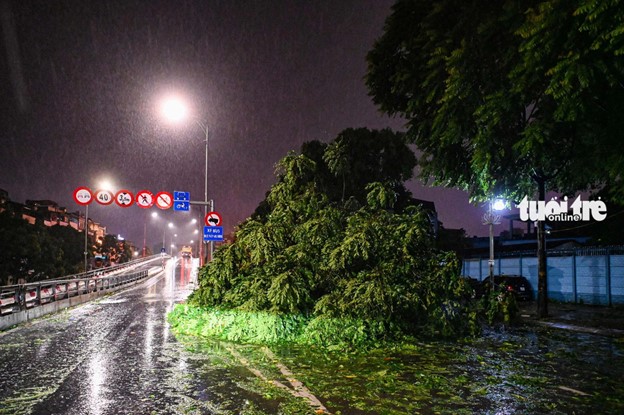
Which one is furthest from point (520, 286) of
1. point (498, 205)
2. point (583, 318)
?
point (583, 318)

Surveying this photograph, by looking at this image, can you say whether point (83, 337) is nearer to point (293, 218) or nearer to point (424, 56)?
point (293, 218)

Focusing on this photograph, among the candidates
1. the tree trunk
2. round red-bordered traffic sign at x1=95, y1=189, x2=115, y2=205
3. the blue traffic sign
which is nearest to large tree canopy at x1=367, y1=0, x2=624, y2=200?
the tree trunk

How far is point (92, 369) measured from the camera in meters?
9.28

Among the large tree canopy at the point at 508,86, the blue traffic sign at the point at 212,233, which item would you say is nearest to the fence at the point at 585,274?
the large tree canopy at the point at 508,86

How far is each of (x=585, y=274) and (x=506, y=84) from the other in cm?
1573

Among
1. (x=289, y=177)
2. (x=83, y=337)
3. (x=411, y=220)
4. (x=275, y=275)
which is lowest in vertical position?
(x=83, y=337)

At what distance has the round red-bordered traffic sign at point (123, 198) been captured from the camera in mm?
27406

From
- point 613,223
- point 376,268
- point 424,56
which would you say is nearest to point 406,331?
point 376,268

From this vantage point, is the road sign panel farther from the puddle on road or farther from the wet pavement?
the puddle on road

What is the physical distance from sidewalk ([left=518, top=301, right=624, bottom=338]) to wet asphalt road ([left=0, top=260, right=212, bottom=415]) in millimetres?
12836

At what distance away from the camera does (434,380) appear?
827cm

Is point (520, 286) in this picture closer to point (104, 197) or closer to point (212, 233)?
Answer: point (212, 233)

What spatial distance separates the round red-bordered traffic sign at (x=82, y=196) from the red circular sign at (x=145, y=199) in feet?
8.66

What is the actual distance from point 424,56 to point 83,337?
41.6ft
